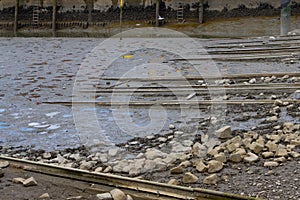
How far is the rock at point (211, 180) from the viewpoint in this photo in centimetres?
331

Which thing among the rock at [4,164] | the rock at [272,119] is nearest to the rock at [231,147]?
the rock at [272,119]

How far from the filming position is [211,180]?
10.9ft

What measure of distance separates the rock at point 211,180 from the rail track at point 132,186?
38cm

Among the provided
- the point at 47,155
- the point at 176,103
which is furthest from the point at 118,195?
the point at 176,103

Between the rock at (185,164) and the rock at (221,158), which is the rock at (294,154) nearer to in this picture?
the rock at (221,158)

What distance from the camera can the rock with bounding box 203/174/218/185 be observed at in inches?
130

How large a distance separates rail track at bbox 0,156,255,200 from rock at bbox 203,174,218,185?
38cm

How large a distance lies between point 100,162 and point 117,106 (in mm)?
2640

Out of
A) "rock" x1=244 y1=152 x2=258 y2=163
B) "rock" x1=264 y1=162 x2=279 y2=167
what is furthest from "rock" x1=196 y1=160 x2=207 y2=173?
"rock" x1=264 y1=162 x2=279 y2=167

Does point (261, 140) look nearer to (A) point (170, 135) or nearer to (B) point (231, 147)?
(B) point (231, 147)

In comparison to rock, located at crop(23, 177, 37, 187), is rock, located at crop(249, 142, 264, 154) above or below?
above

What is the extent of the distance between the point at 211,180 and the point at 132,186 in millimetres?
594

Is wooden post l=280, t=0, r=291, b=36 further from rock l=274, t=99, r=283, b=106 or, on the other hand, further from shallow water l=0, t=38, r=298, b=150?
rock l=274, t=99, r=283, b=106

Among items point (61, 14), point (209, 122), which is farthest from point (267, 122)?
point (61, 14)
